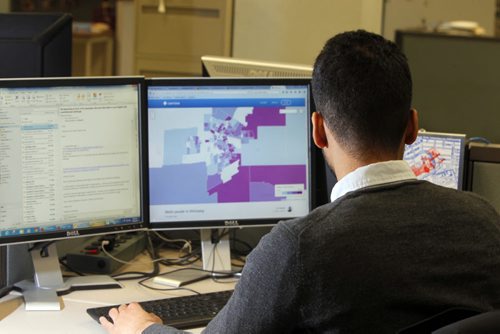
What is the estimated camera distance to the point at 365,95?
1.29 m

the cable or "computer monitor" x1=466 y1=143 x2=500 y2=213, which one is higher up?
"computer monitor" x1=466 y1=143 x2=500 y2=213

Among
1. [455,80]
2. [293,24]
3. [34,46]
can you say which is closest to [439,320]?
[34,46]

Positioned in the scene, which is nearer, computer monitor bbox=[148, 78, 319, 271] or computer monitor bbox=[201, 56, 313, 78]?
computer monitor bbox=[148, 78, 319, 271]

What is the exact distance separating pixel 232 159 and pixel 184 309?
0.42 m

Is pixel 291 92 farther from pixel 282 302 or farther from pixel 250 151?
pixel 282 302

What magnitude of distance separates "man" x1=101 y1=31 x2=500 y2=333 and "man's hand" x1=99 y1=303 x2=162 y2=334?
0.94 feet

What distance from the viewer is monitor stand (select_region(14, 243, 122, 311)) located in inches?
72.5

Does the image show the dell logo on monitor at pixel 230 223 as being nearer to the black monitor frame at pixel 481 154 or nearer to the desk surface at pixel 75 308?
the desk surface at pixel 75 308

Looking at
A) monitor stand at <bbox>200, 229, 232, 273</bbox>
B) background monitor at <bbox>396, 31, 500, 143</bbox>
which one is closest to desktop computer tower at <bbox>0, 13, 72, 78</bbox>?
monitor stand at <bbox>200, 229, 232, 273</bbox>

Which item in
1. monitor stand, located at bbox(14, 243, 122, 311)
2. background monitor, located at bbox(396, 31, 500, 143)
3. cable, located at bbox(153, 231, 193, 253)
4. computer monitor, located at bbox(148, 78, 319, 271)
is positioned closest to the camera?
monitor stand, located at bbox(14, 243, 122, 311)

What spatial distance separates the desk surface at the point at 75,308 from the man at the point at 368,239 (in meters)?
0.46

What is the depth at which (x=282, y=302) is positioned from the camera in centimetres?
118

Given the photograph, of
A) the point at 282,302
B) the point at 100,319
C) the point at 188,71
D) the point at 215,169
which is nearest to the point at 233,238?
the point at 215,169

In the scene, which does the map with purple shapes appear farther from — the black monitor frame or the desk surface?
the black monitor frame
